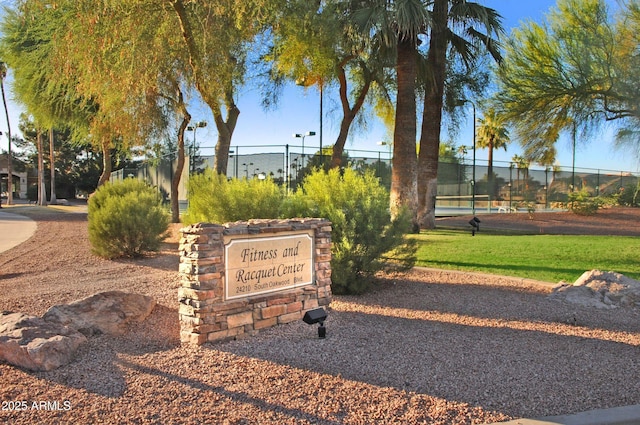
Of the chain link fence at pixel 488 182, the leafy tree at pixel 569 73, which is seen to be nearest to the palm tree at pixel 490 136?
the chain link fence at pixel 488 182

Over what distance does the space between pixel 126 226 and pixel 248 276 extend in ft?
22.6

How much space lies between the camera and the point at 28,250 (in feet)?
45.8

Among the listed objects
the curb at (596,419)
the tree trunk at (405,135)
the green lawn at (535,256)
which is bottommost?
the curb at (596,419)

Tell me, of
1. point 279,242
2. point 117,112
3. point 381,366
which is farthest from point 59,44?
point 381,366

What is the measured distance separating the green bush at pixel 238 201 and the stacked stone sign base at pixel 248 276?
262 cm

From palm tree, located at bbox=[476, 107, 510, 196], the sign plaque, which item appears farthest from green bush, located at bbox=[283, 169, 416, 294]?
palm tree, located at bbox=[476, 107, 510, 196]

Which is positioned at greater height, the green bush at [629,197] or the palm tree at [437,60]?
the palm tree at [437,60]

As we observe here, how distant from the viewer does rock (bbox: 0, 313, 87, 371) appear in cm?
447

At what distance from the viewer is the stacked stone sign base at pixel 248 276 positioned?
5164 mm

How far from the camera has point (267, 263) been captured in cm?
579

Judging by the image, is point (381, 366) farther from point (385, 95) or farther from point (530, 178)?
point (530, 178)

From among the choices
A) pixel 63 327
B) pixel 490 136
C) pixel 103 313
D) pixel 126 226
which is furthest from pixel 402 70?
pixel 490 136

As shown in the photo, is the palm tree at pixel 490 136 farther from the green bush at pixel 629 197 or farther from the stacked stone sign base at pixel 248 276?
the stacked stone sign base at pixel 248 276

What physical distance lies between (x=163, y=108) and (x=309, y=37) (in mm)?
6790
